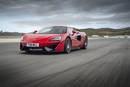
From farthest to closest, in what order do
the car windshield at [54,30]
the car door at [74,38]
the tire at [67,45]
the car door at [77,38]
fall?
the car door at [77,38] → the car door at [74,38] → the car windshield at [54,30] → the tire at [67,45]

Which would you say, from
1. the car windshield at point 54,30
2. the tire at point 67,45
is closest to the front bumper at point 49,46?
the tire at point 67,45

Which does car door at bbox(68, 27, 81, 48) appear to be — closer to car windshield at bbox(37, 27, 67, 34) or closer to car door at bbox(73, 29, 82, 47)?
car door at bbox(73, 29, 82, 47)

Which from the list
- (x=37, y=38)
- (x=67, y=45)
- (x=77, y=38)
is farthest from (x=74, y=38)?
(x=37, y=38)

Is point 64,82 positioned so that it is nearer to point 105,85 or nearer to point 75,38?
point 105,85

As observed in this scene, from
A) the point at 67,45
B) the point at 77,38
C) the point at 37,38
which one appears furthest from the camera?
the point at 77,38

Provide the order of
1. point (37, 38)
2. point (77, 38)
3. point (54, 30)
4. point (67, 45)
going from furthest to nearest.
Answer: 1. point (77, 38)
2. point (54, 30)
3. point (67, 45)
4. point (37, 38)

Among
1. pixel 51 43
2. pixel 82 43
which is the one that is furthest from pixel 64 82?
pixel 82 43

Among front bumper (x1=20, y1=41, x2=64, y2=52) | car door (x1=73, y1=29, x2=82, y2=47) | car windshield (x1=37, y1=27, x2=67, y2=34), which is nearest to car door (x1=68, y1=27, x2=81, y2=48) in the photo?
car door (x1=73, y1=29, x2=82, y2=47)

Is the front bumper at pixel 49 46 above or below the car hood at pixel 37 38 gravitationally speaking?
below

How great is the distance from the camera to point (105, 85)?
2773 mm

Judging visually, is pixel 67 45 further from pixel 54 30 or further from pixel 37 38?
pixel 37 38

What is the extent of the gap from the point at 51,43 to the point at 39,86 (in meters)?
4.63

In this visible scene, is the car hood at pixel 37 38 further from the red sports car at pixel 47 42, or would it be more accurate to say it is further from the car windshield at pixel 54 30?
the car windshield at pixel 54 30

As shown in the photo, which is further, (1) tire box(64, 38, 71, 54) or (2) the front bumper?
(1) tire box(64, 38, 71, 54)
